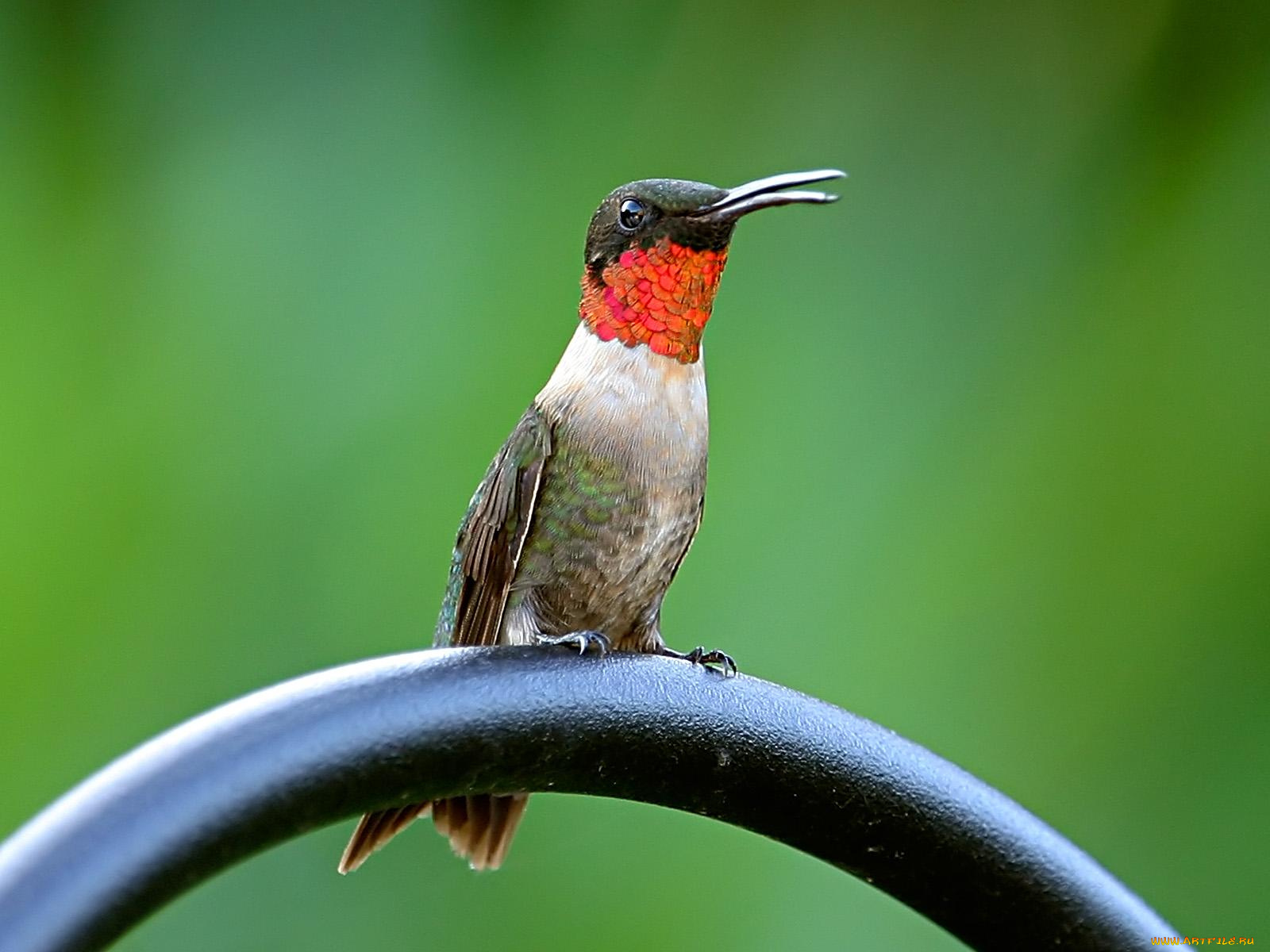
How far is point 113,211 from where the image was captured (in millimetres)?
2984

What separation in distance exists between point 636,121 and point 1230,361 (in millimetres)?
1204

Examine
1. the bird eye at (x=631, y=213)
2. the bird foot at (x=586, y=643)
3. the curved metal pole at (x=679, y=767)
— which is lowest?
the curved metal pole at (x=679, y=767)

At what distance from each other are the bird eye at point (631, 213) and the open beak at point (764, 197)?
87 mm

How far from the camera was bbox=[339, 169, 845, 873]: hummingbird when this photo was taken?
2162mm

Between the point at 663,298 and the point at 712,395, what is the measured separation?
34.0 inches

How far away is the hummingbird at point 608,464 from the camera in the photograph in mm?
2162

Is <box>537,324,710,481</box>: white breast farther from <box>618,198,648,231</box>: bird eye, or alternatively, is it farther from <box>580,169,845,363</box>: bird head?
<box>618,198,648,231</box>: bird eye

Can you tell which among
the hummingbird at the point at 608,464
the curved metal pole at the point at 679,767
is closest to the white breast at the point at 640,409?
the hummingbird at the point at 608,464

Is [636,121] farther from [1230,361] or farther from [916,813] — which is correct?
[916,813]

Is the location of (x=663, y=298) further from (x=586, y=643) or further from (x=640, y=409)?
(x=586, y=643)

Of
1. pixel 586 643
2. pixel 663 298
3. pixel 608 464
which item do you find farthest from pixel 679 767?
pixel 663 298

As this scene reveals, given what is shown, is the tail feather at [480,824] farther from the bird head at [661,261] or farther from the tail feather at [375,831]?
the bird head at [661,261]

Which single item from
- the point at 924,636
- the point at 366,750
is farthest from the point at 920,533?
the point at 366,750

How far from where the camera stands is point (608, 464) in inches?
85.2
